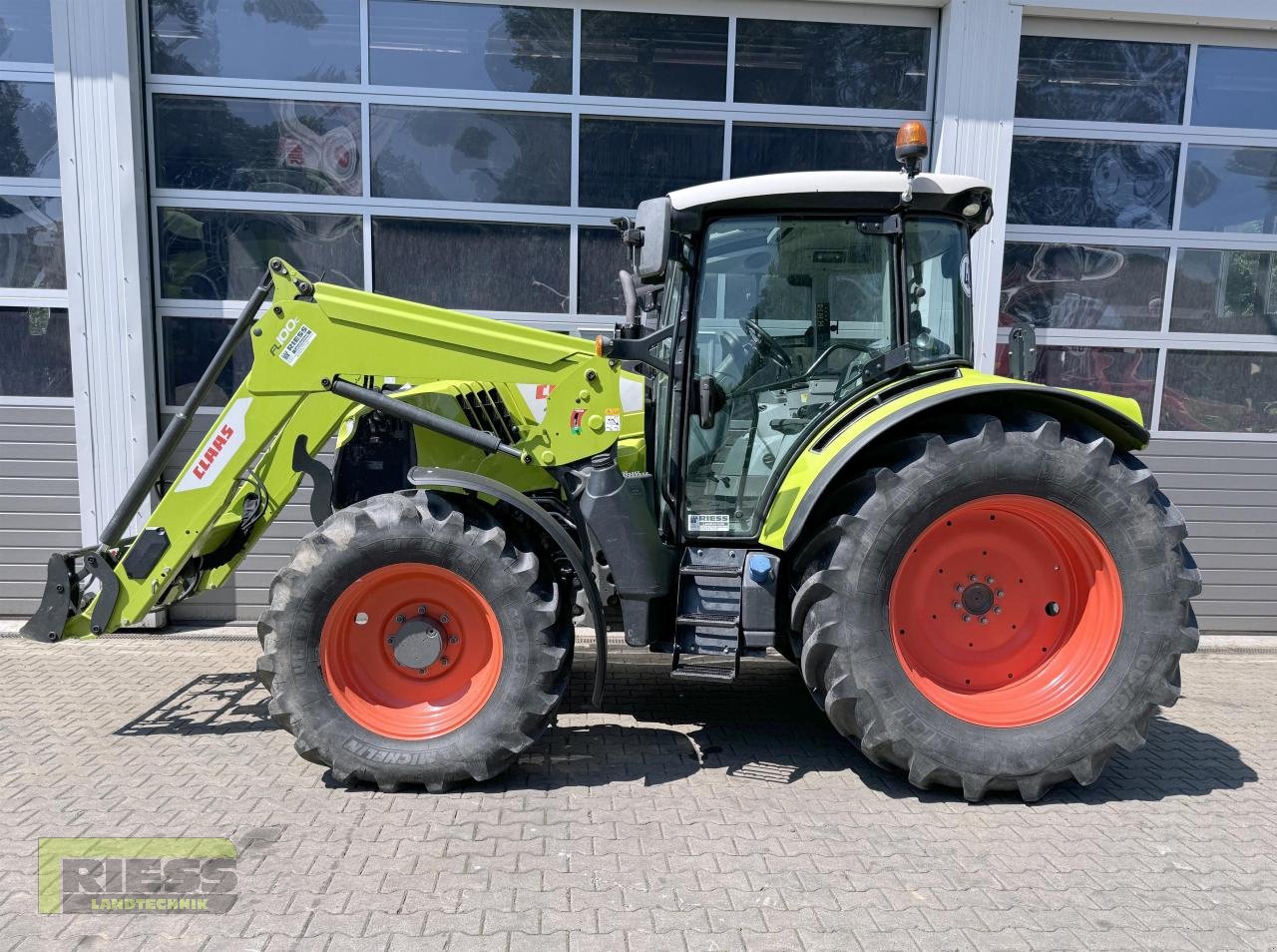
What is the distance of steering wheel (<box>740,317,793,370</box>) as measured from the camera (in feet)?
10.3

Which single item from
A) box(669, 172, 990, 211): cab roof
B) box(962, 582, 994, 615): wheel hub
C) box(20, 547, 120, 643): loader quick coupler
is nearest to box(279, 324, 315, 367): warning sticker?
box(20, 547, 120, 643): loader quick coupler

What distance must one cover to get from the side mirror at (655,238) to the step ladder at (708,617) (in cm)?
118

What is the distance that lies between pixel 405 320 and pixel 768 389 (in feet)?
4.87

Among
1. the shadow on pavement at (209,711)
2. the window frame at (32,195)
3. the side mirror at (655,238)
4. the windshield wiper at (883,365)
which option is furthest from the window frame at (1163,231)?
the window frame at (32,195)

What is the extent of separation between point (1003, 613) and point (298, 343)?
3.00 meters

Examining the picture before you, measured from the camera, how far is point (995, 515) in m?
3.04

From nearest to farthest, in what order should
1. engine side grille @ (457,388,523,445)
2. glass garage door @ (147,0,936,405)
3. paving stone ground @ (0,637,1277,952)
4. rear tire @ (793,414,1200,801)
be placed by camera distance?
paving stone ground @ (0,637,1277,952)
rear tire @ (793,414,1200,801)
engine side grille @ (457,388,523,445)
glass garage door @ (147,0,936,405)

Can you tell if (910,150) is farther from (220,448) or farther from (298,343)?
(220,448)

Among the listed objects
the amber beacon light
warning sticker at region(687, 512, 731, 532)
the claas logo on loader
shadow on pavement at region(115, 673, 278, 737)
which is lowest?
shadow on pavement at region(115, 673, 278, 737)

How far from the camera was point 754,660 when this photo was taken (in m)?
4.59

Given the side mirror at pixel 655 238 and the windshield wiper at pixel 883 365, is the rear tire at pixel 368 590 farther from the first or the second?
the windshield wiper at pixel 883 365

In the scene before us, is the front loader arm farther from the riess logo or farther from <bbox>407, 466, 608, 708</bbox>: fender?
<bbox>407, 466, 608, 708</bbox>: fender

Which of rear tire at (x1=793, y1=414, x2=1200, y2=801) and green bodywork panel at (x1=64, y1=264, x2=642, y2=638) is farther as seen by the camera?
green bodywork panel at (x1=64, y1=264, x2=642, y2=638)

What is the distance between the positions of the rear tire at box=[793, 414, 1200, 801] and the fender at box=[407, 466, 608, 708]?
764 mm
